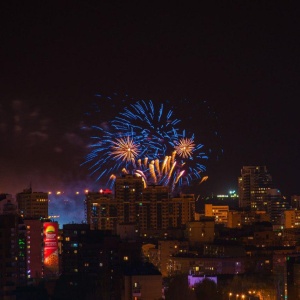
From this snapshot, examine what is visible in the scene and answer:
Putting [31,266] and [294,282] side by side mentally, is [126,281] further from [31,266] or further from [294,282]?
[31,266]

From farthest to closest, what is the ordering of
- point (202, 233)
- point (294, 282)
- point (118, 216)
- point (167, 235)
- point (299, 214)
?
point (299, 214) → point (118, 216) → point (167, 235) → point (202, 233) → point (294, 282)

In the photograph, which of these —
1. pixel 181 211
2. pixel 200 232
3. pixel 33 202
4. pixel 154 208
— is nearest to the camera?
pixel 200 232

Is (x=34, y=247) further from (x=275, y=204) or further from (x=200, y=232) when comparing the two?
(x=275, y=204)

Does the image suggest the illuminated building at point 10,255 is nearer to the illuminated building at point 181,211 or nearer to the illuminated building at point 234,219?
the illuminated building at point 234,219

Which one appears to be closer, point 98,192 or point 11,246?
point 11,246

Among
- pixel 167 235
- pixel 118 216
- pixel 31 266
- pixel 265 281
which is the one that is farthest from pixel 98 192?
pixel 265 281

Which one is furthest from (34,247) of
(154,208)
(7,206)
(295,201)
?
(295,201)

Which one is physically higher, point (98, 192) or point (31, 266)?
point (98, 192)
